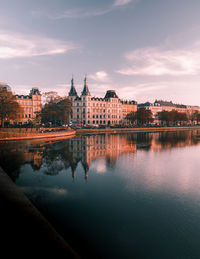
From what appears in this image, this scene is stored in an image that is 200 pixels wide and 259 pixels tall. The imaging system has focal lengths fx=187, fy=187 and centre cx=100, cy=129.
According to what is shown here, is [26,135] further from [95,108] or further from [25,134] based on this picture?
[95,108]

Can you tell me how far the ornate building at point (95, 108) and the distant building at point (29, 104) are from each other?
76.1 ft

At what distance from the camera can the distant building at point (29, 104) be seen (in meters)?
98.8

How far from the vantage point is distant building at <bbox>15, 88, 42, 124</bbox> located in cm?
9877

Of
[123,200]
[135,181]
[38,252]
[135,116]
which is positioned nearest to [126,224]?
[123,200]

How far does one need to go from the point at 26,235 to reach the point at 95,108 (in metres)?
112

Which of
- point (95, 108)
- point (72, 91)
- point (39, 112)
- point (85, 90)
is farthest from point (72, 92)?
point (39, 112)

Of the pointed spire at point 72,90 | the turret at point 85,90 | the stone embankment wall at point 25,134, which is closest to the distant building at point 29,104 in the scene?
the pointed spire at point 72,90

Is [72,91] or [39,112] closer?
[39,112]

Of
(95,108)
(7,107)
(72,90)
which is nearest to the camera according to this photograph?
(7,107)

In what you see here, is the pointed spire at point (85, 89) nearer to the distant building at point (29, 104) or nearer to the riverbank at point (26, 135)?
the distant building at point (29, 104)

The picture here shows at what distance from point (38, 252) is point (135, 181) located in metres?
12.8

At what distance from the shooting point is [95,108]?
118875 millimetres

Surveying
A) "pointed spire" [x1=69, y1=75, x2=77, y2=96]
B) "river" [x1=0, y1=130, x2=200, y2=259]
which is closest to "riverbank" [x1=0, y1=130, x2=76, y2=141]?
"river" [x1=0, y1=130, x2=200, y2=259]

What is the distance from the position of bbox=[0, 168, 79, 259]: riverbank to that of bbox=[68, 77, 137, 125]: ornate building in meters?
105
